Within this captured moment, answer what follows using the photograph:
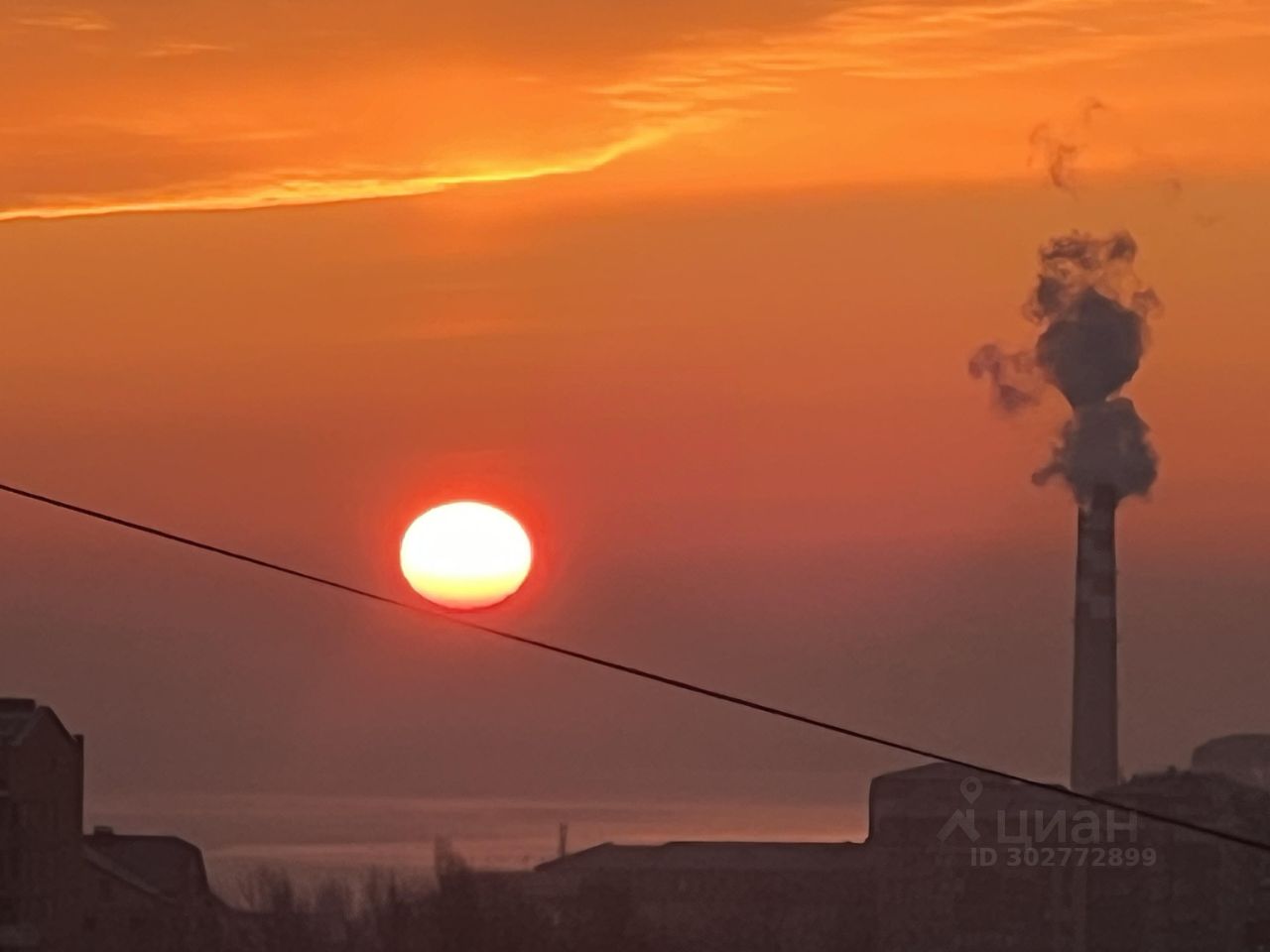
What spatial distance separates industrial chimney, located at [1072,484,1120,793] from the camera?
1949 inches

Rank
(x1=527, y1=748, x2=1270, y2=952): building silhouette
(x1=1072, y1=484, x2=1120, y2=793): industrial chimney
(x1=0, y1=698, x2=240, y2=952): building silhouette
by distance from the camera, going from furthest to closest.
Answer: (x1=1072, y1=484, x2=1120, y2=793): industrial chimney → (x1=527, y1=748, x2=1270, y2=952): building silhouette → (x1=0, y1=698, x2=240, y2=952): building silhouette

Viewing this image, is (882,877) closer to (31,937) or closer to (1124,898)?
(1124,898)

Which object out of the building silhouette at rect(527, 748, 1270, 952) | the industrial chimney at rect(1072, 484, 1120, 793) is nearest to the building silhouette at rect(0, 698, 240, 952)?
the building silhouette at rect(527, 748, 1270, 952)

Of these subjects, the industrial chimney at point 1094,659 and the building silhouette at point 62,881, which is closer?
the building silhouette at point 62,881

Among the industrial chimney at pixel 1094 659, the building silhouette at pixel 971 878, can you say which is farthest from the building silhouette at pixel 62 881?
the industrial chimney at pixel 1094 659

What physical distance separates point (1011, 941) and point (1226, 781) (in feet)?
16.4

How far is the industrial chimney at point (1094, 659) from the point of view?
49.5 meters

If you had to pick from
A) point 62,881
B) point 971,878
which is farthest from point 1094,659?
point 62,881

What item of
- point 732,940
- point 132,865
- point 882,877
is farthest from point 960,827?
point 132,865

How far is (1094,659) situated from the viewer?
164 feet

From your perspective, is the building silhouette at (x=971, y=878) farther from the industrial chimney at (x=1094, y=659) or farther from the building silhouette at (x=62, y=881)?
the building silhouette at (x=62, y=881)

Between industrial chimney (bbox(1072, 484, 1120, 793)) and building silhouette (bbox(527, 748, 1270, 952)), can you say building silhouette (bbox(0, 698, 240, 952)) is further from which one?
industrial chimney (bbox(1072, 484, 1120, 793))

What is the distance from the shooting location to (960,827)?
163ft

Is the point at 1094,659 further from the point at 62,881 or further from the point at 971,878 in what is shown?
the point at 62,881
